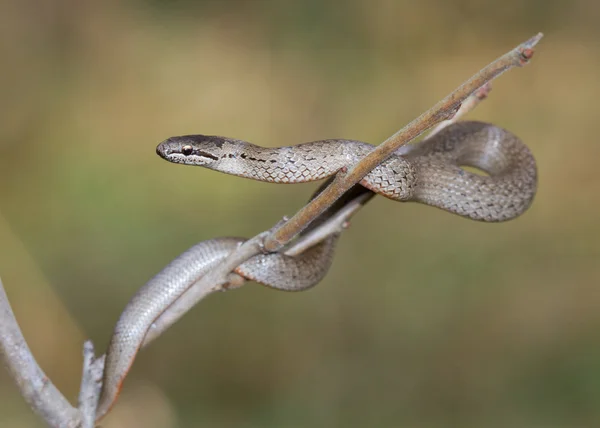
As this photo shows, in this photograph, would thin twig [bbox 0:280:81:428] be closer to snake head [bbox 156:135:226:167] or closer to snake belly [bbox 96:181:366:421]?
snake belly [bbox 96:181:366:421]

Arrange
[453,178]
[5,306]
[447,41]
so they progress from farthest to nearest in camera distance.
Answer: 1. [447,41]
2. [453,178]
3. [5,306]

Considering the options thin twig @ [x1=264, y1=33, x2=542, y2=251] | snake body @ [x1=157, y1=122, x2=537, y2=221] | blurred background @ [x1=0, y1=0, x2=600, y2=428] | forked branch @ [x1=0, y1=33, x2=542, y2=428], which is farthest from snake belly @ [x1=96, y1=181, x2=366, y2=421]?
blurred background @ [x1=0, y1=0, x2=600, y2=428]

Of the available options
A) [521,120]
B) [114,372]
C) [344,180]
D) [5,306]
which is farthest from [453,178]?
[521,120]

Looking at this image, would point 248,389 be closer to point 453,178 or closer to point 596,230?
point 453,178

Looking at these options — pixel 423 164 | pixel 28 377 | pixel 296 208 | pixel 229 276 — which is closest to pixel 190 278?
pixel 229 276

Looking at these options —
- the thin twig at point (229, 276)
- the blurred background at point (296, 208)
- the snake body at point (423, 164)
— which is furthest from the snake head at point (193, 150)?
Result: the blurred background at point (296, 208)

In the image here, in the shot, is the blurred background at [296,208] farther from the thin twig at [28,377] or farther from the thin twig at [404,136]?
the thin twig at [404,136]
